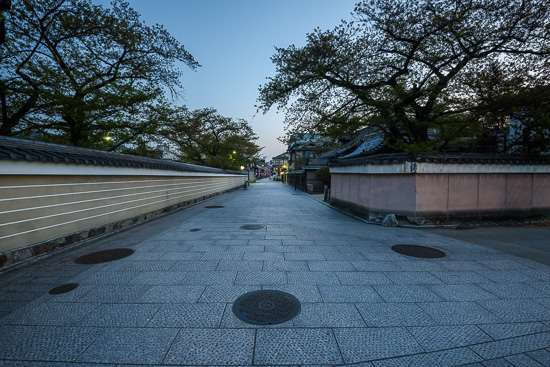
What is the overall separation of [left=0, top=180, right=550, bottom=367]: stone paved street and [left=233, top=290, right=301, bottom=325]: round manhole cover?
0.35 ft

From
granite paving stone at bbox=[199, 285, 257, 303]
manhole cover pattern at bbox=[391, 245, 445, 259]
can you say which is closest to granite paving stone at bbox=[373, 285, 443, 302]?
manhole cover pattern at bbox=[391, 245, 445, 259]

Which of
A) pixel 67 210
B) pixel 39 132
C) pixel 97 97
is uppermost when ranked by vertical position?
pixel 97 97

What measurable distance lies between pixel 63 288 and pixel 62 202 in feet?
10.3

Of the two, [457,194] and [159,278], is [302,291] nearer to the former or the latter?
[159,278]

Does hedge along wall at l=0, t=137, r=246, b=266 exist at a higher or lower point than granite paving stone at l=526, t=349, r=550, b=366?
higher

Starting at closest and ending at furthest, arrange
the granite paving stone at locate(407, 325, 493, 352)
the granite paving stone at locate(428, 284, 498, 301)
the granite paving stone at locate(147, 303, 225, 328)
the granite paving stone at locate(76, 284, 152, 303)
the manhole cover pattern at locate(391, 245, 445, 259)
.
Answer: the granite paving stone at locate(407, 325, 493, 352), the granite paving stone at locate(147, 303, 225, 328), the granite paving stone at locate(76, 284, 152, 303), the granite paving stone at locate(428, 284, 498, 301), the manhole cover pattern at locate(391, 245, 445, 259)

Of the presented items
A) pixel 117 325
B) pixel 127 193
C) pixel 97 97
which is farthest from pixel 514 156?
pixel 97 97

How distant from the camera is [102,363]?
2.29 metres

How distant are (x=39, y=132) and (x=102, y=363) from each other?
533 inches

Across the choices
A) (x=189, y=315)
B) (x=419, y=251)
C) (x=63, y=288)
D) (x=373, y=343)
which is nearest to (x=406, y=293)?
(x=373, y=343)

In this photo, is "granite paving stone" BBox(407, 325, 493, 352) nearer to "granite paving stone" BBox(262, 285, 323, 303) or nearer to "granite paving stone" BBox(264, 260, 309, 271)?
"granite paving stone" BBox(262, 285, 323, 303)

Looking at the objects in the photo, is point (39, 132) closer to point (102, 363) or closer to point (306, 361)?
point (102, 363)

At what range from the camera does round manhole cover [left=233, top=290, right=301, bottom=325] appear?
2.97m

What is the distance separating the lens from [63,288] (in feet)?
12.5
